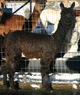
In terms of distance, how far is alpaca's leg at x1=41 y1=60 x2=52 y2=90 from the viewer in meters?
9.38

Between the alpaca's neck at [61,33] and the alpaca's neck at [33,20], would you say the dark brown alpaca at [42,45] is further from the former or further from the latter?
the alpaca's neck at [33,20]

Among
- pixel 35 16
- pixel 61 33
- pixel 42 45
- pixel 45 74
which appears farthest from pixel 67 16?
pixel 35 16

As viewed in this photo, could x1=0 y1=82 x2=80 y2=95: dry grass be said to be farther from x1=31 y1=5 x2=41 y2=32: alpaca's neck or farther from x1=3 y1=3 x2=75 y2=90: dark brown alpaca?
x1=31 y1=5 x2=41 y2=32: alpaca's neck

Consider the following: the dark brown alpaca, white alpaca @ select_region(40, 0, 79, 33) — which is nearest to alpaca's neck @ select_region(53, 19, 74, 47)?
the dark brown alpaca

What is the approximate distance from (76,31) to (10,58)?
210 centimetres

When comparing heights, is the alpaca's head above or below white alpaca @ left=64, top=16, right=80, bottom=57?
above

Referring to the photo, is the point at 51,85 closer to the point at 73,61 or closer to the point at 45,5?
the point at 73,61

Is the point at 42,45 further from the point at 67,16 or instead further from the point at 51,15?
the point at 51,15

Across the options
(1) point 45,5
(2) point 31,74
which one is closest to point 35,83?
(2) point 31,74

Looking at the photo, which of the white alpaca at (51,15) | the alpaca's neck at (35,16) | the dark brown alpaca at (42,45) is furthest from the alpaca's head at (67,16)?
the alpaca's neck at (35,16)

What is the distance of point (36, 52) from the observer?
942 centimetres

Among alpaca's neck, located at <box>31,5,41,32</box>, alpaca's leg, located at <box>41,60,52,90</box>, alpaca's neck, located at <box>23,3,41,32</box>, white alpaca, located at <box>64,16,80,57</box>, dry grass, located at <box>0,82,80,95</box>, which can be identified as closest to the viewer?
dry grass, located at <box>0,82,80,95</box>

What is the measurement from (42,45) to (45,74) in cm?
67

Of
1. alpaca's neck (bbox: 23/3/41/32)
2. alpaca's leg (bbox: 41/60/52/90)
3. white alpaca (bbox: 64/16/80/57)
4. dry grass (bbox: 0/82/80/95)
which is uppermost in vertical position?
alpaca's neck (bbox: 23/3/41/32)
